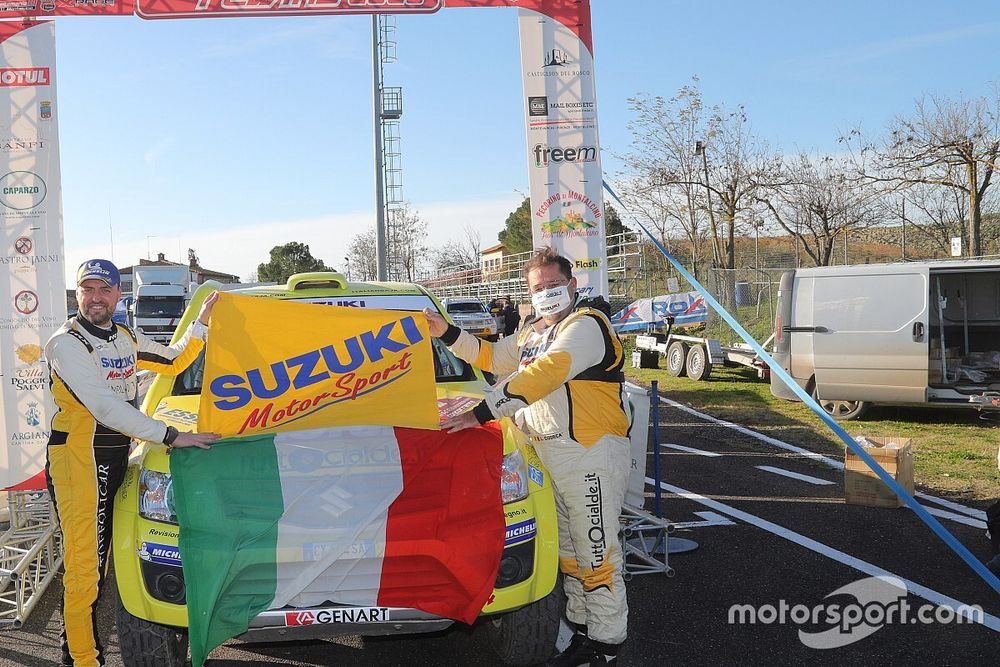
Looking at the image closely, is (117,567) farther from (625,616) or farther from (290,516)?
(625,616)

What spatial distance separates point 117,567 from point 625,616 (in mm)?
2276

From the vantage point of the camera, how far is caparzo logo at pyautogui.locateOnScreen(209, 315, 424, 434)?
3.80 meters

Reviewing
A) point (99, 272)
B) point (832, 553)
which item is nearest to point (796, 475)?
point (832, 553)

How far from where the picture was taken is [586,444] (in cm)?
399

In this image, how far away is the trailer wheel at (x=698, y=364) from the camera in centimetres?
1556

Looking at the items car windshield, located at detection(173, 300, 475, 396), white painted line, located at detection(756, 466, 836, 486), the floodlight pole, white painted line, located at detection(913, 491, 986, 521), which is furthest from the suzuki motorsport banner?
the floodlight pole

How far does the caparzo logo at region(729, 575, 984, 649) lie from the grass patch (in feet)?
9.66

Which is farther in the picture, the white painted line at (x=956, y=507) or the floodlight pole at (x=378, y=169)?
the floodlight pole at (x=378, y=169)

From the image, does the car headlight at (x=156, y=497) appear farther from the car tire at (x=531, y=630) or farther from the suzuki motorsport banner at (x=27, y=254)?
the suzuki motorsport banner at (x=27, y=254)

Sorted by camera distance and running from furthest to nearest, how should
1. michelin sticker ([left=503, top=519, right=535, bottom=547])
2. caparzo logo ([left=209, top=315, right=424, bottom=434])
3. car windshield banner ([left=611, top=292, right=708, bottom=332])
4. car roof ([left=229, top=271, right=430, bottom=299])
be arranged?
car windshield banner ([left=611, top=292, right=708, bottom=332]), car roof ([left=229, top=271, right=430, bottom=299]), caparzo logo ([left=209, top=315, right=424, bottom=434]), michelin sticker ([left=503, top=519, right=535, bottom=547])

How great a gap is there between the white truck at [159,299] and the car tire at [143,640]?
100.0 ft

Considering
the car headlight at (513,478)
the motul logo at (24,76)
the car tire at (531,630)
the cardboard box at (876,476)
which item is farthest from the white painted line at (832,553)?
the motul logo at (24,76)

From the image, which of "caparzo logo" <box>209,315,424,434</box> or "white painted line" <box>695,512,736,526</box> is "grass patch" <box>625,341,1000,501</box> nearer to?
"white painted line" <box>695,512,736,526</box>

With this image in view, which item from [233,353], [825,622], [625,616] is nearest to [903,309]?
[825,622]
